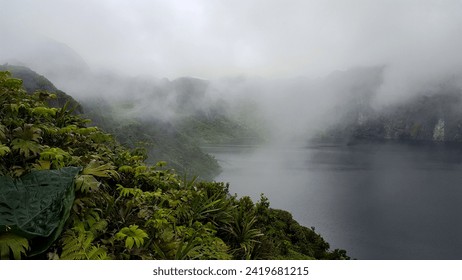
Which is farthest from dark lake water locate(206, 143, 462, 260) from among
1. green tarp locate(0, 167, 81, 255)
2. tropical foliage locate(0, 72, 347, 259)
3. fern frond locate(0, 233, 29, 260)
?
fern frond locate(0, 233, 29, 260)

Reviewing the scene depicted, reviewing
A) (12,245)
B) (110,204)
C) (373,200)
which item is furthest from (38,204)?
(373,200)

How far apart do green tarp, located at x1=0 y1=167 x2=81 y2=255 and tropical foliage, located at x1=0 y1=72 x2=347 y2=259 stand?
0.10m

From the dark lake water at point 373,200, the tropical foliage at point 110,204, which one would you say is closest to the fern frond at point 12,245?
the tropical foliage at point 110,204

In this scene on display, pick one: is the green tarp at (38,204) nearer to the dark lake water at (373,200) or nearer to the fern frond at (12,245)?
the fern frond at (12,245)

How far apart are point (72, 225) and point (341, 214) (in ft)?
250

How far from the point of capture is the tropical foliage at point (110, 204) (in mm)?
4230

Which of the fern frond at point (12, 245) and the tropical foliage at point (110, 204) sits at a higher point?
the tropical foliage at point (110, 204)

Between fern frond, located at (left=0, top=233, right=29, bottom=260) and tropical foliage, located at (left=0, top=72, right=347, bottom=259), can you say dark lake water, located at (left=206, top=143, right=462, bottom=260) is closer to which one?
tropical foliage, located at (left=0, top=72, right=347, bottom=259)

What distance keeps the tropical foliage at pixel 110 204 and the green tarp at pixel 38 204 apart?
99 mm

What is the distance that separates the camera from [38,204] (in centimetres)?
406

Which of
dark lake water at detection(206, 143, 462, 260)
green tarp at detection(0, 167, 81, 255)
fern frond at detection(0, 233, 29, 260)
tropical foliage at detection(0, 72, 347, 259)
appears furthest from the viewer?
dark lake water at detection(206, 143, 462, 260)

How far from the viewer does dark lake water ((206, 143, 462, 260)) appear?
5725 cm

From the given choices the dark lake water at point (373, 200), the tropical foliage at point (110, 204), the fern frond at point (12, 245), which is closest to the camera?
the fern frond at point (12, 245)

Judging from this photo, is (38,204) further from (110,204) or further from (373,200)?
(373,200)
